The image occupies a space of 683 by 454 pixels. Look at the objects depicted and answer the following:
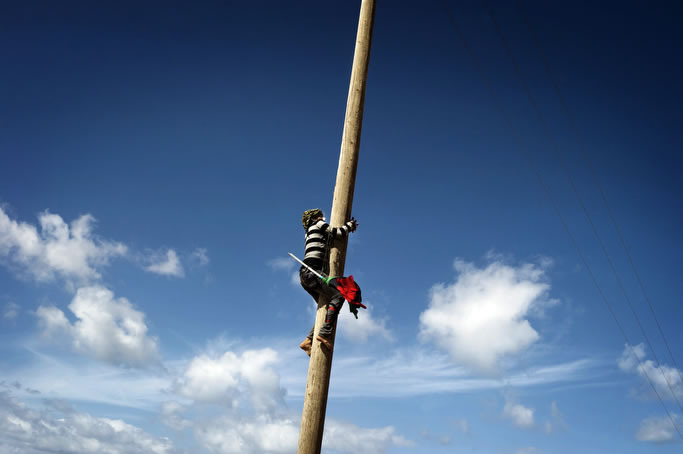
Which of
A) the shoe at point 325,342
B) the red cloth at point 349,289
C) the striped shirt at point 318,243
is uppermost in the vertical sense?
the striped shirt at point 318,243

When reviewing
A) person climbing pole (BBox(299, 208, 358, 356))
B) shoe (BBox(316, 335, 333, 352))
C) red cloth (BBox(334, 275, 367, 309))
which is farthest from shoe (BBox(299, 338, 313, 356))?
red cloth (BBox(334, 275, 367, 309))

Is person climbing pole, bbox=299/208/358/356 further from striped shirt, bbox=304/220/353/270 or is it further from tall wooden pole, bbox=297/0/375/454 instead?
tall wooden pole, bbox=297/0/375/454

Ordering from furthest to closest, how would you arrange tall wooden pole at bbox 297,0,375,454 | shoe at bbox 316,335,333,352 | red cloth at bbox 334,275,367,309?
1. red cloth at bbox 334,275,367,309
2. shoe at bbox 316,335,333,352
3. tall wooden pole at bbox 297,0,375,454

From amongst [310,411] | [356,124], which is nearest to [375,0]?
[356,124]

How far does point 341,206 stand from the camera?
5578mm

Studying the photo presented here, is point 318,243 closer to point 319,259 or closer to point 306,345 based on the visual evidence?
point 319,259

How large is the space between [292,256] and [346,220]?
32.8 inches

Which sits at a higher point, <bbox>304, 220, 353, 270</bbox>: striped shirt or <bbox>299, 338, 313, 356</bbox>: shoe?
<bbox>304, 220, 353, 270</bbox>: striped shirt

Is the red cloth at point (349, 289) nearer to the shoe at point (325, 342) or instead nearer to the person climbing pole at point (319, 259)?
the person climbing pole at point (319, 259)

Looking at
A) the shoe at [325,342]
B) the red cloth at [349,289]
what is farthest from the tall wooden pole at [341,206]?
the red cloth at [349,289]

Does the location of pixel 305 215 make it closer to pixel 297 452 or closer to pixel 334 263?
pixel 334 263

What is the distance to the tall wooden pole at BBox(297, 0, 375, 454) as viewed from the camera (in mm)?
4652

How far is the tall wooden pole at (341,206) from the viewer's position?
4652 millimetres

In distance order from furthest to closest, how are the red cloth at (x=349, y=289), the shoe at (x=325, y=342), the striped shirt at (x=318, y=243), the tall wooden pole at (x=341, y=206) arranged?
the striped shirt at (x=318, y=243), the red cloth at (x=349, y=289), the shoe at (x=325, y=342), the tall wooden pole at (x=341, y=206)
